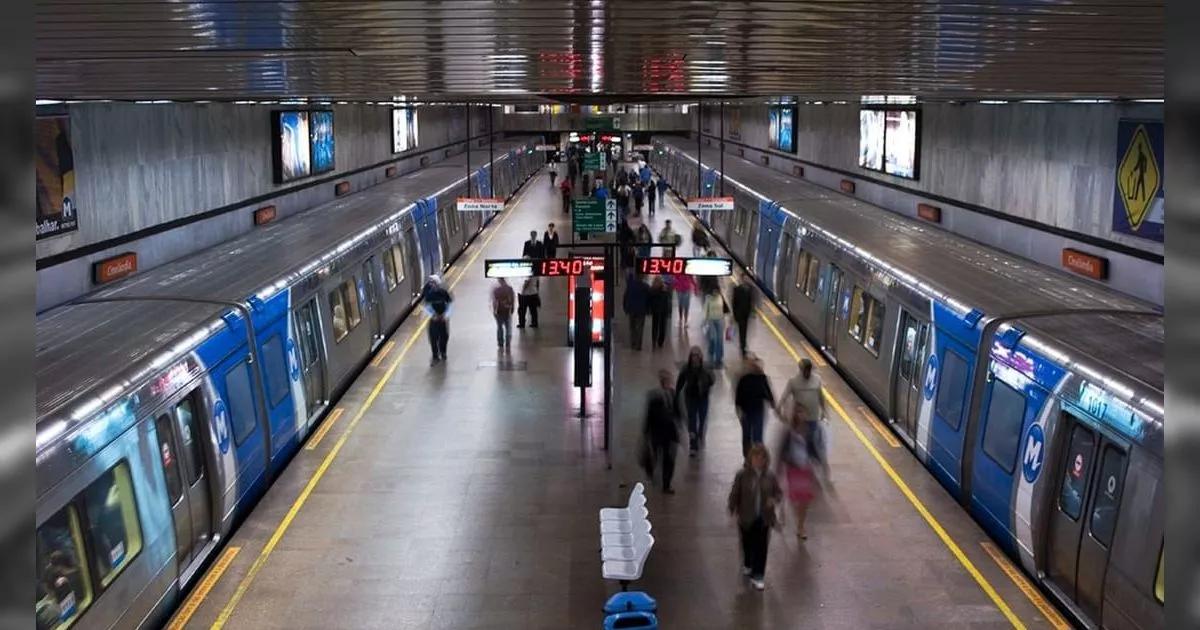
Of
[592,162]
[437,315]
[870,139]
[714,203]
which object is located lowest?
[437,315]

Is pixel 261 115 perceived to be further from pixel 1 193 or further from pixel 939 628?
pixel 1 193

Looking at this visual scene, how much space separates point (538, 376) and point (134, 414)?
9208 mm

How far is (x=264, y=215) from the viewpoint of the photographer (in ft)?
69.9

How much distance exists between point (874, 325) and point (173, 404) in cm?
941

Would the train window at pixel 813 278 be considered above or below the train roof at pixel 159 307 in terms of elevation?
below

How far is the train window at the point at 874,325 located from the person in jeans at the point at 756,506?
5834mm

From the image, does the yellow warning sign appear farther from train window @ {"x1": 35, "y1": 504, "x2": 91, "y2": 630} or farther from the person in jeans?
train window @ {"x1": 35, "y1": 504, "x2": 91, "y2": 630}

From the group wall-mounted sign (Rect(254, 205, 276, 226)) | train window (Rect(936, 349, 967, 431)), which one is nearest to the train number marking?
train window (Rect(936, 349, 967, 431))

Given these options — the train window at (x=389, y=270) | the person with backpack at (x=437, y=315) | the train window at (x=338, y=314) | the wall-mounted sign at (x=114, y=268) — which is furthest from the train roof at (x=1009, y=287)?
the wall-mounted sign at (x=114, y=268)

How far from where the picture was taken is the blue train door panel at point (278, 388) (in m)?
11.8

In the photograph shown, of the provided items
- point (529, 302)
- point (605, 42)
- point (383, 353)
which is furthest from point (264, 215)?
point (605, 42)

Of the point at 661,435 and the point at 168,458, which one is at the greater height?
the point at 168,458

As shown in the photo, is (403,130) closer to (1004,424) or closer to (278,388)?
(278,388)

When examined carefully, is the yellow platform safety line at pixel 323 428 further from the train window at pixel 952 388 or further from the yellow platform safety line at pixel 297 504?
the train window at pixel 952 388
